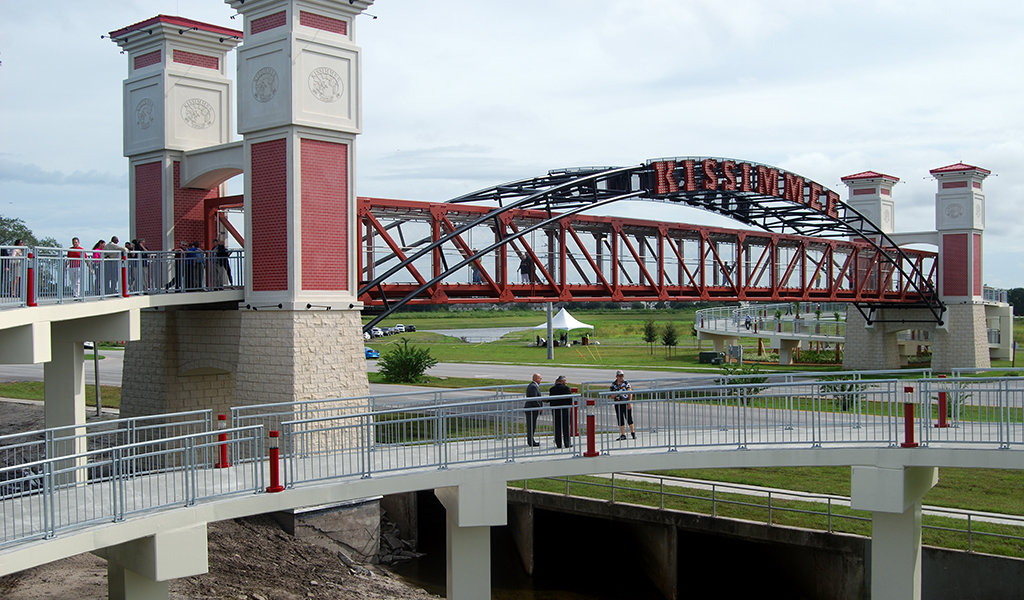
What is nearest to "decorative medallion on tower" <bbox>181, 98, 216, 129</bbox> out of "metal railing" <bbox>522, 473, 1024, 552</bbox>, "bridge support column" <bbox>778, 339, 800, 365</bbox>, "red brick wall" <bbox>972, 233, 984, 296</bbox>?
"metal railing" <bbox>522, 473, 1024, 552</bbox>

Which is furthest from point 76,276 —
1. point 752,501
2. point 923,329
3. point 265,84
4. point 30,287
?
point 923,329

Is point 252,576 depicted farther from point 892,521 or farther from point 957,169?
point 957,169

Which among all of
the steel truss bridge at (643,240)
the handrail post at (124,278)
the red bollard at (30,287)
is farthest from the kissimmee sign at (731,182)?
the red bollard at (30,287)

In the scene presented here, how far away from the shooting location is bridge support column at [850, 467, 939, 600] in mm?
14211

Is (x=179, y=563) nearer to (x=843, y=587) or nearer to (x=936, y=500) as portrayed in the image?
(x=843, y=587)

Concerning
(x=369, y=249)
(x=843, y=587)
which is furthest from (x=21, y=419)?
(x=843, y=587)

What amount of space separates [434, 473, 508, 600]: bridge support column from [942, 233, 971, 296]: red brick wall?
43881 millimetres

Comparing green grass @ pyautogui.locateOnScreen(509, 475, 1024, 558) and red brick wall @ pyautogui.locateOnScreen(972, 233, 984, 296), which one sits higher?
red brick wall @ pyautogui.locateOnScreen(972, 233, 984, 296)

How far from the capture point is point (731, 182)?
35.6 meters

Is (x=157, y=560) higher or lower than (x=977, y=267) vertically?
lower

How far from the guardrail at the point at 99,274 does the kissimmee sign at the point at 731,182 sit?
682 inches

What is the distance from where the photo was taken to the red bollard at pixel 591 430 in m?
14.4

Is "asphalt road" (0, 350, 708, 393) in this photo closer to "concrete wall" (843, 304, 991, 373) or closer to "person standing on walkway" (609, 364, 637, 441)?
"concrete wall" (843, 304, 991, 373)

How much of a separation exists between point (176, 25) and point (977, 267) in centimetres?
4517
